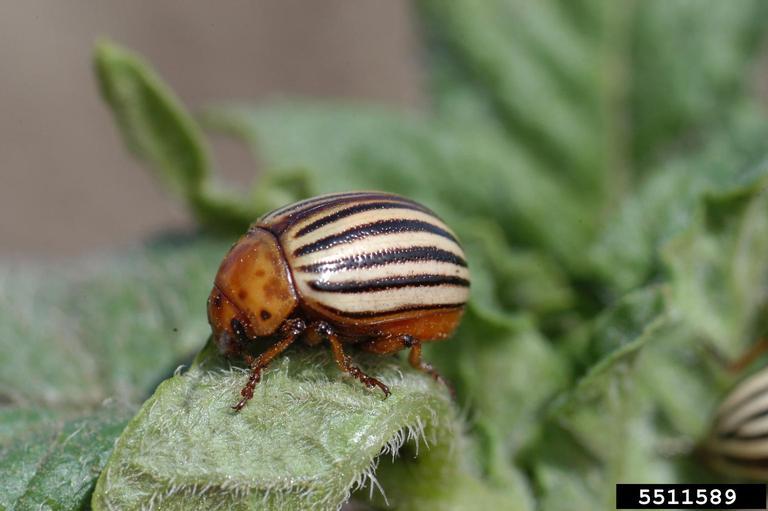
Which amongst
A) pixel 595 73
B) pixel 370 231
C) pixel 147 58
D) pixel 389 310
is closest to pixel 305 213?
pixel 370 231

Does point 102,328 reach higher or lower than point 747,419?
higher

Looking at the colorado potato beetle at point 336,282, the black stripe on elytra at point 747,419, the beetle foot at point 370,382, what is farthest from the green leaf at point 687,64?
the beetle foot at point 370,382

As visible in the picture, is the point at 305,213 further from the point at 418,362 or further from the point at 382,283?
the point at 418,362

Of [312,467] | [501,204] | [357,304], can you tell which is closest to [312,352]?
[357,304]

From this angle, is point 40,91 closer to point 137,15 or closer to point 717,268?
point 137,15

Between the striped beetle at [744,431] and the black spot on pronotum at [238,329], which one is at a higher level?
the black spot on pronotum at [238,329]

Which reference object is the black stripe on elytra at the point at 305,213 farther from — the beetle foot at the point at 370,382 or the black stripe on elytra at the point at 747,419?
the black stripe on elytra at the point at 747,419

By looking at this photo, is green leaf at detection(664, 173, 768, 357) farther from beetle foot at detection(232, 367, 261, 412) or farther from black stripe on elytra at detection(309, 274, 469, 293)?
beetle foot at detection(232, 367, 261, 412)
